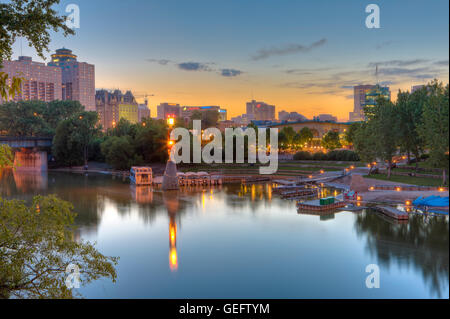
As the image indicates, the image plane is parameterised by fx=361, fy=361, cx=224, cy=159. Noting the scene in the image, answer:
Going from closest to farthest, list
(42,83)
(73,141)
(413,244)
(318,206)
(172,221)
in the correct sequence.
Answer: (413,244) → (172,221) → (318,206) → (73,141) → (42,83)

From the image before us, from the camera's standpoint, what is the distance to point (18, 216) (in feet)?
23.4

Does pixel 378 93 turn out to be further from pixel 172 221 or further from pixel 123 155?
pixel 172 221

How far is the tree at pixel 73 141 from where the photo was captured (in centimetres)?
7350

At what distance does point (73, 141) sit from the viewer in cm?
7275

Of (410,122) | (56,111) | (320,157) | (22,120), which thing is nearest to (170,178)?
(410,122)

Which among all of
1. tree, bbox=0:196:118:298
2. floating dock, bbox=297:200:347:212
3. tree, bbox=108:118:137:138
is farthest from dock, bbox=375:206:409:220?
tree, bbox=108:118:137:138

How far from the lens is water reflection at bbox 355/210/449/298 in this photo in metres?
14.0

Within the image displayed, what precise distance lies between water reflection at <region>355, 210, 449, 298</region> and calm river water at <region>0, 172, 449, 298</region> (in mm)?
55

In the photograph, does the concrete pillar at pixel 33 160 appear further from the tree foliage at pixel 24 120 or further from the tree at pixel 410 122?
the tree at pixel 410 122

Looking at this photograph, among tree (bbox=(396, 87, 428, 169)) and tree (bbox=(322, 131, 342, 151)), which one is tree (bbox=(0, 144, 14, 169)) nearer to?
tree (bbox=(396, 87, 428, 169))

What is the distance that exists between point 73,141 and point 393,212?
208 ft

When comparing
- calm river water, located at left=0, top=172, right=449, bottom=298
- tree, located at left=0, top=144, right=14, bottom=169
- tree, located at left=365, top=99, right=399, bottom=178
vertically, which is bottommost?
calm river water, located at left=0, top=172, right=449, bottom=298
